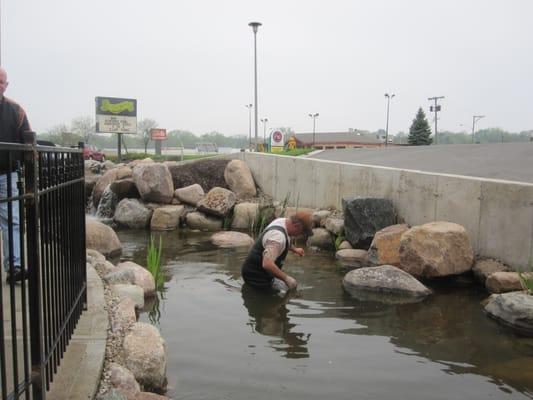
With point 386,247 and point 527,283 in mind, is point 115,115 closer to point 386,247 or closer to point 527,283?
point 386,247

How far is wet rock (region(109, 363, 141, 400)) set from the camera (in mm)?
3264

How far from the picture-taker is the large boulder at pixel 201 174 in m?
16.1

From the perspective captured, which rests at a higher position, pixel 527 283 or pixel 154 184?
pixel 154 184

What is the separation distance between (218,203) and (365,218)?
5.02m

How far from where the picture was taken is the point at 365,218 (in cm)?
920

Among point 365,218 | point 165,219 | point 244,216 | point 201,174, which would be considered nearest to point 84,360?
point 365,218

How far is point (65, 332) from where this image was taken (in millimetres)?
3363

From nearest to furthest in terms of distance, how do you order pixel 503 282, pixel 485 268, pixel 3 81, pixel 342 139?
pixel 3 81 → pixel 503 282 → pixel 485 268 → pixel 342 139

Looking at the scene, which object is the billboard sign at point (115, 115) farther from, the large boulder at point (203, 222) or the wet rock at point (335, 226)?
the wet rock at point (335, 226)

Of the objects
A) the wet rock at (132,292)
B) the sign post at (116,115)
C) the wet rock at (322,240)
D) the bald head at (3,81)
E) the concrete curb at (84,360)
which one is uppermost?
the sign post at (116,115)

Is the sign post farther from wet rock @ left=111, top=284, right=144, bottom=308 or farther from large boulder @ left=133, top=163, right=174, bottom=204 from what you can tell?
wet rock @ left=111, top=284, right=144, bottom=308

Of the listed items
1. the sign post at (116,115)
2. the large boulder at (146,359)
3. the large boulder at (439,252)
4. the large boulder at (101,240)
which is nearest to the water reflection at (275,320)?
the large boulder at (146,359)

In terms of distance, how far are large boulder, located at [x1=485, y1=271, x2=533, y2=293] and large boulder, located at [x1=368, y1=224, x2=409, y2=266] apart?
4.83 ft

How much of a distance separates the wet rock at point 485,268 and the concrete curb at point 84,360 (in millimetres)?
5260
